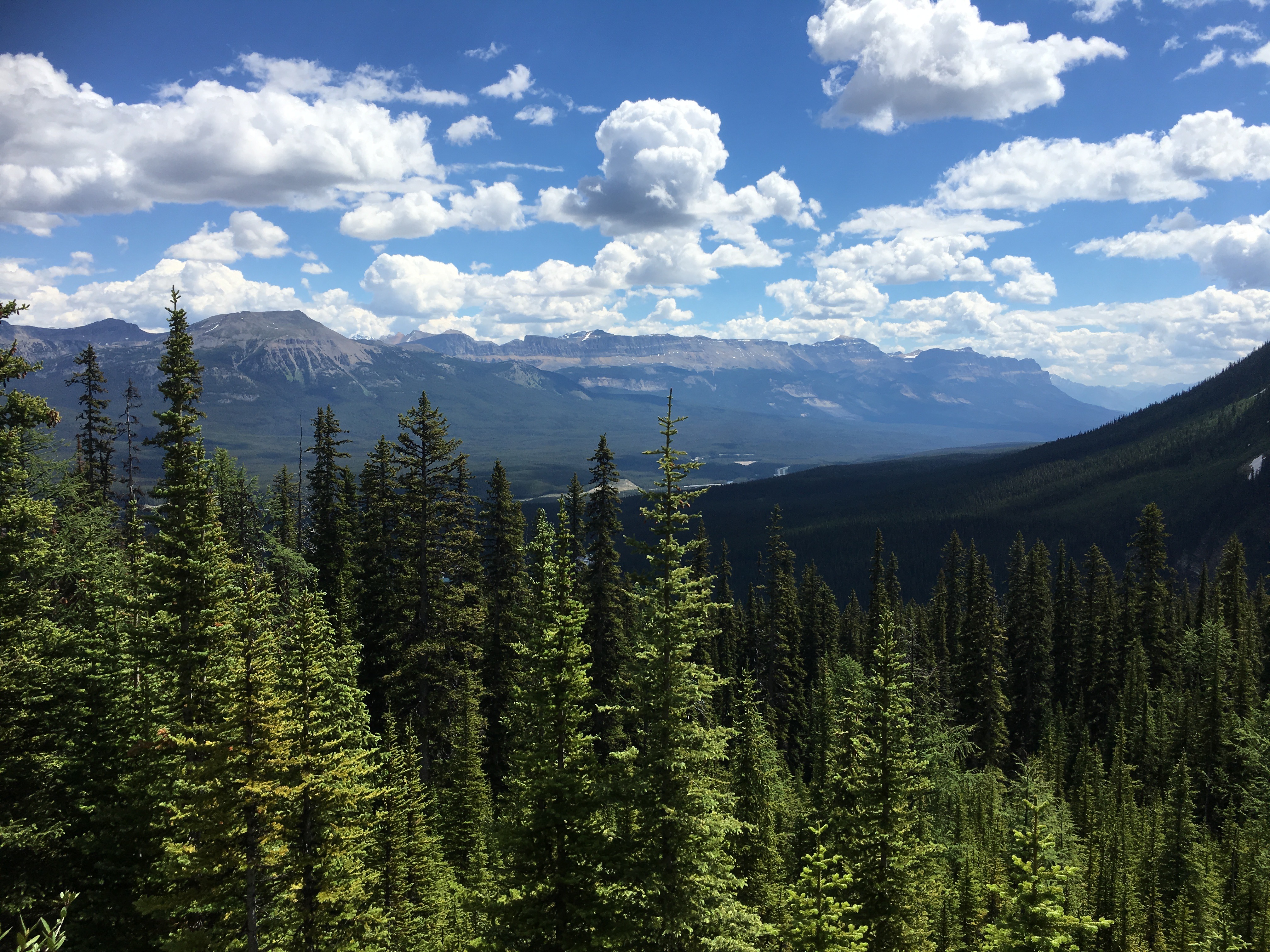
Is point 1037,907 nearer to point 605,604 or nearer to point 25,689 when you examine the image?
point 605,604

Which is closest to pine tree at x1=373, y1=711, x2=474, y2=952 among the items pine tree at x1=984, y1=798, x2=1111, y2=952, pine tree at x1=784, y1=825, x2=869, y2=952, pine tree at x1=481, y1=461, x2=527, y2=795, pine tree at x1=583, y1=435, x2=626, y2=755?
pine tree at x1=583, y1=435, x2=626, y2=755

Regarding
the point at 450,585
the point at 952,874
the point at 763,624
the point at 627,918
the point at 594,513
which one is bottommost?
the point at 952,874

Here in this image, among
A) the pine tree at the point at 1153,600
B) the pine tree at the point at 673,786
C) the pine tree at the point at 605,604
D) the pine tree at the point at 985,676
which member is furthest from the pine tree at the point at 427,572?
the pine tree at the point at 1153,600

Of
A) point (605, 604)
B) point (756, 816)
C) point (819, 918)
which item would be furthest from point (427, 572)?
point (819, 918)

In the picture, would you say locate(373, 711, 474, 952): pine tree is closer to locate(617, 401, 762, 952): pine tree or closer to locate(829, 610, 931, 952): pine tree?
locate(617, 401, 762, 952): pine tree

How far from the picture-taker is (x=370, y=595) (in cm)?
4428

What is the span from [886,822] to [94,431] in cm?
5468

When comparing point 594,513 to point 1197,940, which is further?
point 594,513

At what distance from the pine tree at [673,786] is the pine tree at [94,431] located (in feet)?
145

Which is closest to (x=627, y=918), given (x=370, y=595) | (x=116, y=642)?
(x=116, y=642)

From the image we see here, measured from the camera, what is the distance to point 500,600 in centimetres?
4550

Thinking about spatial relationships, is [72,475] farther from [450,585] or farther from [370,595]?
[450,585]

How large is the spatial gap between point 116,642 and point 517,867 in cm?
1607

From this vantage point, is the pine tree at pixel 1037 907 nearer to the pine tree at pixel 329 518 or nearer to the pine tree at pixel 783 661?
the pine tree at pixel 329 518
